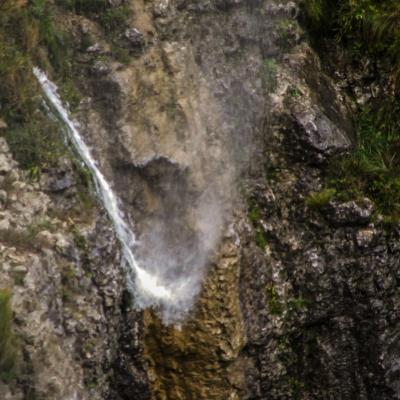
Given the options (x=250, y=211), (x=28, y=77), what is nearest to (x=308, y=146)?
(x=250, y=211)

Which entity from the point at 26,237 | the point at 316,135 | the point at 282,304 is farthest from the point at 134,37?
the point at 282,304

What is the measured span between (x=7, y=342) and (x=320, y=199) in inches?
166

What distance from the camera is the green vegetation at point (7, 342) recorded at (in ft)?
17.5

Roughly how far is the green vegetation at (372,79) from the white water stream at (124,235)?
102 inches

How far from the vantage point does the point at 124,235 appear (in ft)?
24.2

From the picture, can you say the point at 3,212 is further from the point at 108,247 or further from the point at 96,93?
the point at 96,93

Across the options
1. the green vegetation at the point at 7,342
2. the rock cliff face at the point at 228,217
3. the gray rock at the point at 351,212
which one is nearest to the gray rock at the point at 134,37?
the rock cliff face at the point at 228,217

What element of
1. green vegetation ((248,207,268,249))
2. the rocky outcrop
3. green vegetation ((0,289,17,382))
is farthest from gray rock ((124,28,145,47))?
green vegetation ((0,289,17,382))

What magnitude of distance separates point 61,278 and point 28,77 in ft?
7.38

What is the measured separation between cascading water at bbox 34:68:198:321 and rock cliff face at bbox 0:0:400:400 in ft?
0.45

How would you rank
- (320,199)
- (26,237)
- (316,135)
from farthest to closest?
1. (316,135)
2. (320,199)
3. (26,237)

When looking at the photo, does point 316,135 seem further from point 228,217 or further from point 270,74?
point 228,217

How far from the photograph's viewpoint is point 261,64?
859cm

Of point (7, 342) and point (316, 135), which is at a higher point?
point (316, 135)
